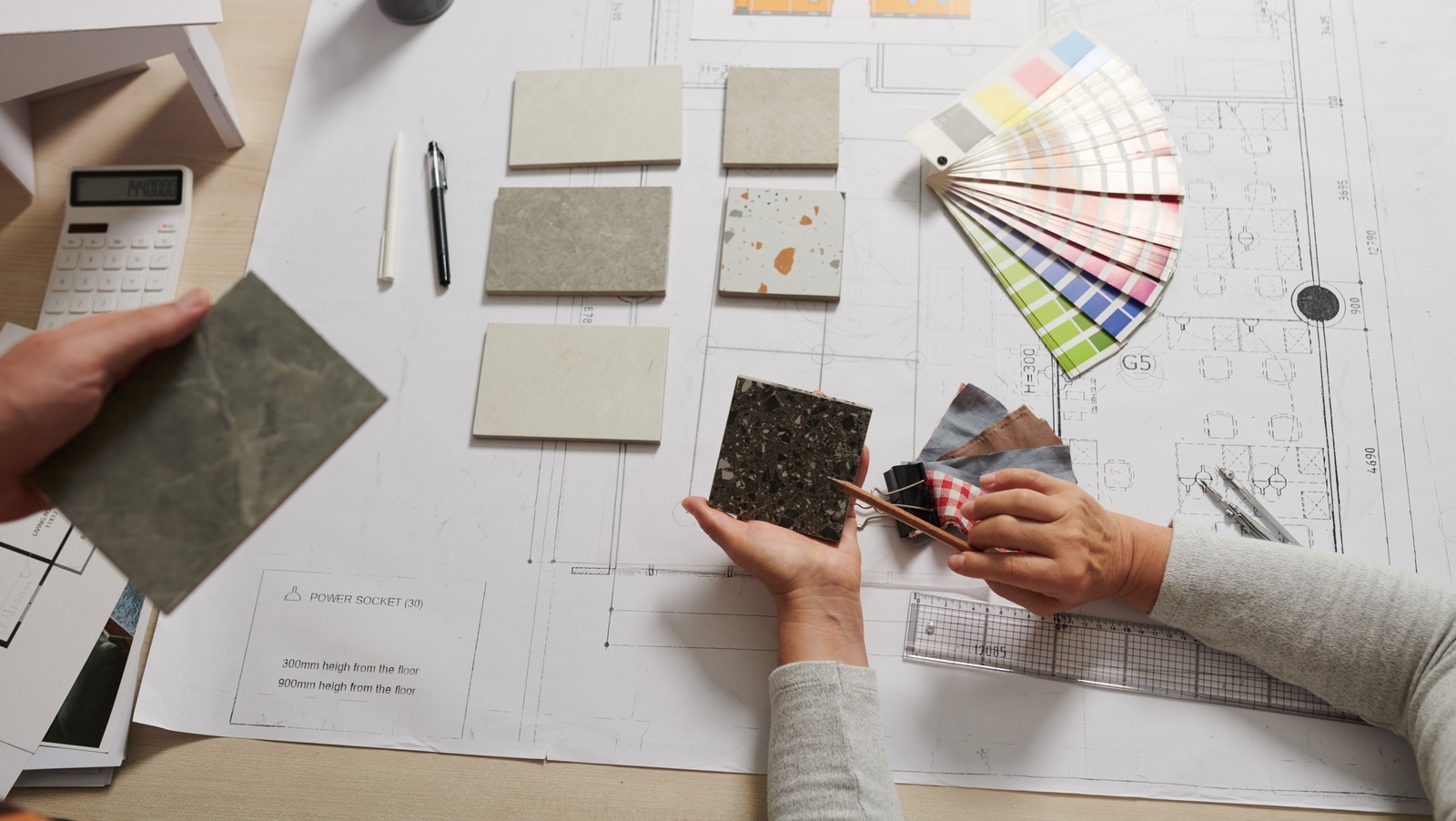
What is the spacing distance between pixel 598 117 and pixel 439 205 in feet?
0.91

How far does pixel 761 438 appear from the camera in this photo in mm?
1046

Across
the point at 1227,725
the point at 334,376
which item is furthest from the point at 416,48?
the point at 1227,725

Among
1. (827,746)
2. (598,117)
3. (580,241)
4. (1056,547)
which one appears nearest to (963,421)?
(1056,547)

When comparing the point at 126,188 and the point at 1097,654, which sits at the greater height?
the point at 126,188

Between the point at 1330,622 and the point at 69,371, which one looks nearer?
the point at 69,371

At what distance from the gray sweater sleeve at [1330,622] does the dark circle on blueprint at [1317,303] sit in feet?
1.21

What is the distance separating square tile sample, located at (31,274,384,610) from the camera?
2.40 feet

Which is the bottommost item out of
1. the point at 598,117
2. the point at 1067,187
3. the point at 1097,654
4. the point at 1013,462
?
the point at 1097,654

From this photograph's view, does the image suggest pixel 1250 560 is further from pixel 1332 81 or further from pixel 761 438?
pixel 1332 81

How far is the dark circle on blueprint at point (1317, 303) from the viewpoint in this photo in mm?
1207

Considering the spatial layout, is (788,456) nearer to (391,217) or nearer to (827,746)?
(827,746)

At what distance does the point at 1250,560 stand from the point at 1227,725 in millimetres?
203

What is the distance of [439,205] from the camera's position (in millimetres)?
1302

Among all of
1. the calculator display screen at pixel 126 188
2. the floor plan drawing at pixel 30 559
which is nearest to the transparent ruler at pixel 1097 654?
the floor plan drawing at pixel 30 559
